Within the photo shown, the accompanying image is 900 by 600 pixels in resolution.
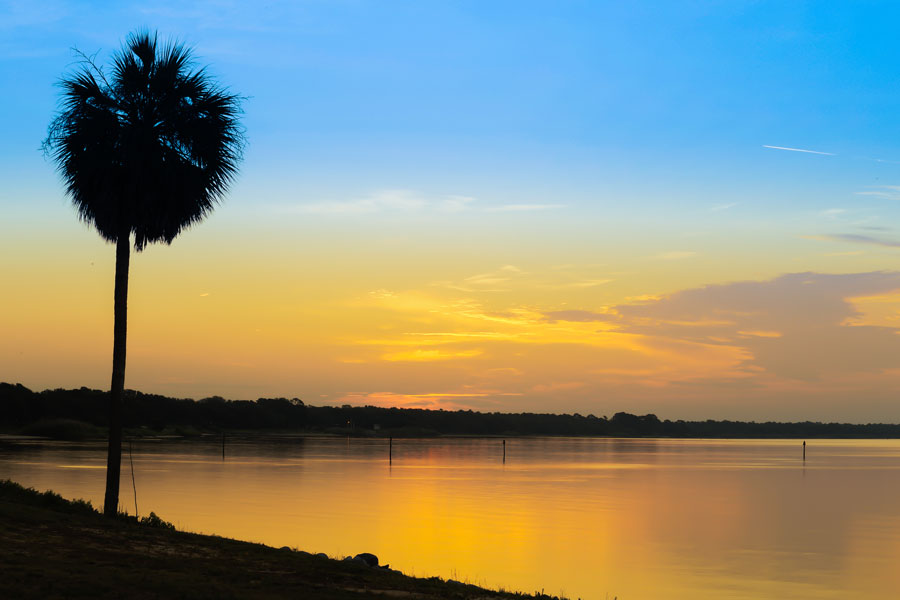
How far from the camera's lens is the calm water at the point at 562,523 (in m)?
35.5

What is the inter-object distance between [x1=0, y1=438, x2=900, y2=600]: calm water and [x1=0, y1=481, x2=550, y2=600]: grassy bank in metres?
9.29

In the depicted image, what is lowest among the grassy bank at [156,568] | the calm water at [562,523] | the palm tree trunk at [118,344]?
the calm water at [562,523]

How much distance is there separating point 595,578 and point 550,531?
1366 centimetres

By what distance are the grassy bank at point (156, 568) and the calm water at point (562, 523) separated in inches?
366

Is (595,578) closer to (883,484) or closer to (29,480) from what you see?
(29,480)

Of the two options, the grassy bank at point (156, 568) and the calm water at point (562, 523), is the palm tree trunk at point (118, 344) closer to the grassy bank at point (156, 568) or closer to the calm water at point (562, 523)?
the grassy bank at point (156, 568)

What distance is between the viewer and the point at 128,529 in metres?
25.9

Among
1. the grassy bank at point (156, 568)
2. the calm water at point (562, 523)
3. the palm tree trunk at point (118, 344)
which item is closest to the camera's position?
the grassy bank at point (156, 568)

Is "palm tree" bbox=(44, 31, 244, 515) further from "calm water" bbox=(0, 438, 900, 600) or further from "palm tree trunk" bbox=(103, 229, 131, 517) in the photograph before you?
"calm water" bbox=(0, 438, 900, 600)

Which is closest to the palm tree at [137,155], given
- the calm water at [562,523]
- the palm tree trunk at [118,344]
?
the palm tree trunk at [118,344]

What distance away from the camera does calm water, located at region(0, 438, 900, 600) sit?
35.5 m

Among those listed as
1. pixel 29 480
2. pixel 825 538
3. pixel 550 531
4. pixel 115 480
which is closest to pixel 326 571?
pixel 115 480

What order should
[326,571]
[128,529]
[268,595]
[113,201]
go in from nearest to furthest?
[268,595] < [326,571] < [128,529] < [113,201]

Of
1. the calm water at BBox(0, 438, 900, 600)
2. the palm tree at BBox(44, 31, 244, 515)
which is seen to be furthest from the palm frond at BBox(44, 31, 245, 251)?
the calm water at BBox(0, 438, 900, 600)
